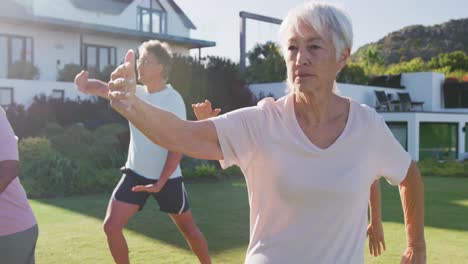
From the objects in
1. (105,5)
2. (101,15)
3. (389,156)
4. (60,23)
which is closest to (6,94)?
(60,23)

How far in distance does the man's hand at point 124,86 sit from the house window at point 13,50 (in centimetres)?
2505

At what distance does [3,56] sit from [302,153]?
25.6m

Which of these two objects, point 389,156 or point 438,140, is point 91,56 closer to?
point 438,140

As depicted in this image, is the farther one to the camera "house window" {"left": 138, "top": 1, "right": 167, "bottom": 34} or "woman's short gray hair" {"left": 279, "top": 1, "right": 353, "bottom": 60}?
"house window" {"left": 138, "top": 1, "right": 167, "bottom": 34}

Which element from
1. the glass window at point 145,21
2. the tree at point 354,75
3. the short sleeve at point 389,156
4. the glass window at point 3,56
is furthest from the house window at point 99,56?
the short sleeve at point 389,156

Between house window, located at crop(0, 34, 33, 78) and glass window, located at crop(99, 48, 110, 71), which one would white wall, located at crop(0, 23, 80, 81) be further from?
glass window, located at crop(99, 48, 110, 71)

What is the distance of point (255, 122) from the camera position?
7.55 ft

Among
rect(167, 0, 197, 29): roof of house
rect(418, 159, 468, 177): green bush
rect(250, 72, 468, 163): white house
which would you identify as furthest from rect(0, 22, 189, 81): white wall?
rect(418, 159, 468, 177): green bush

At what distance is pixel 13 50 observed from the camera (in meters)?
26.2

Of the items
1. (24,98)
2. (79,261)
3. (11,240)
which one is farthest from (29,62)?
(11,240)

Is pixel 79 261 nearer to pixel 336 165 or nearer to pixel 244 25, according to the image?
pixel 336 165

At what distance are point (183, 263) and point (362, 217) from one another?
3.95 m

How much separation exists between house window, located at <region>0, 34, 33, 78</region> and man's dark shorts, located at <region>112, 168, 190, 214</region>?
22005 mm

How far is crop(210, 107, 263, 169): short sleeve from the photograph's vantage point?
7.35 feet
